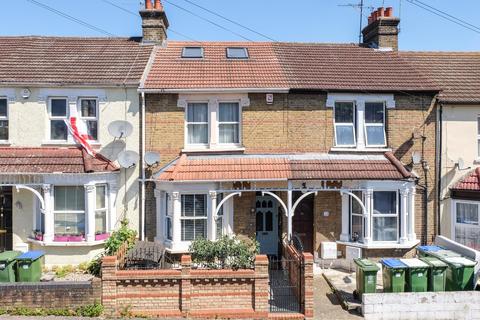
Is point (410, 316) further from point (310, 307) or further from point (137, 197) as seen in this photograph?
point (137, 197)

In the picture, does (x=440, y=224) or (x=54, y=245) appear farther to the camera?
(x=440, y=224)

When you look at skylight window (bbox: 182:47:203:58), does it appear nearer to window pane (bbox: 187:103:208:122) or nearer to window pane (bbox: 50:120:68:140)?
window pane (bbox: 187:103:208:122)

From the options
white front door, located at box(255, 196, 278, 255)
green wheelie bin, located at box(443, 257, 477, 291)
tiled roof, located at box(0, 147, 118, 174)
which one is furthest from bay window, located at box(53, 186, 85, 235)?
green wheelie bin, located at box(443, 257, 477, 291)

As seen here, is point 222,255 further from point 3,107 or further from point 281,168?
point 3,107

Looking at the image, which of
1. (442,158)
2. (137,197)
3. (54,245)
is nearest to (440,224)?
(442,158)

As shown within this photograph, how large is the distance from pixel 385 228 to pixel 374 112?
12.5ft

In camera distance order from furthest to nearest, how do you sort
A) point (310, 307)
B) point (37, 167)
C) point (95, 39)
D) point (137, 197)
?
point (95, 39) < point (137, 197) < point (37, 167) < point (310, 307)

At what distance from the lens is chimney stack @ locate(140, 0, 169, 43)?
55.8 ft

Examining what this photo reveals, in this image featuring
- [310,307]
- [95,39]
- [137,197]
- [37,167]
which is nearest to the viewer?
[310,307]

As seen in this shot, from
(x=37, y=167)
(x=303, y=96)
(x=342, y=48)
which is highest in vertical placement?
(x=342, y=48)

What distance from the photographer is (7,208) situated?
13.7 meters

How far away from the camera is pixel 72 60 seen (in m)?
15.2

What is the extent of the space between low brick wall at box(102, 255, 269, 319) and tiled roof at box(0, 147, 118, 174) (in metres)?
4.00

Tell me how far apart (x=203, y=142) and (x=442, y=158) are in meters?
7.87
